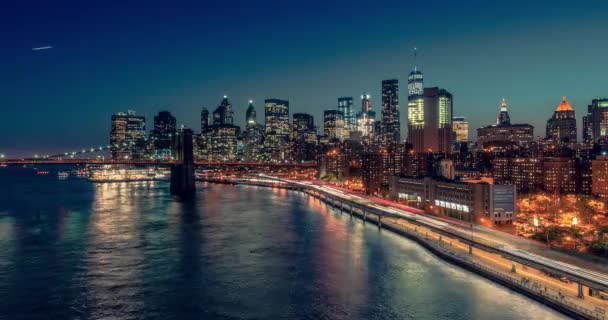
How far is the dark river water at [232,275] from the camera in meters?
21.0

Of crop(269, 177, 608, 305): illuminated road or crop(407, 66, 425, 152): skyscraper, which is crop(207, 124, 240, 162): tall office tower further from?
crop(269, 177, 608, 305): illuminated road

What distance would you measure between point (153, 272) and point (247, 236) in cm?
1152

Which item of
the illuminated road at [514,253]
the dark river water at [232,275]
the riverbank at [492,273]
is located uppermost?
the illuminated road at [514,253]

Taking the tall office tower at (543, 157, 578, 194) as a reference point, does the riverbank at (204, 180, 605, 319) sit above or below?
below

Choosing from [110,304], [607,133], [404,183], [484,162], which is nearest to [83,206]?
[404,183]

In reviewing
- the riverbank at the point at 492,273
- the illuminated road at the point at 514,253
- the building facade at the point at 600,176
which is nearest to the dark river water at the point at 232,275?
the riverbank at the point at 492,273

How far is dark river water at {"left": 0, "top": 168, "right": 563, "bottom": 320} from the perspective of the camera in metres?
21.0

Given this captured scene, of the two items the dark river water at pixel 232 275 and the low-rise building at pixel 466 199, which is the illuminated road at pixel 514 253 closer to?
the dark river water at pixel 232 275

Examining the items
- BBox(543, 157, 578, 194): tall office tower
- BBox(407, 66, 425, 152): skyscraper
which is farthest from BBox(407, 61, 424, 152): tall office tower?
BBox(543, 157, 578, 194): tall office tower

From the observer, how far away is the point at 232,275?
A: 85.9 feet

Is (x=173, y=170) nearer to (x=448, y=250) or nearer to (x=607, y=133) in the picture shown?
(x=448, y=250)

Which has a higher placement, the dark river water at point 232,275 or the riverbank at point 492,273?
the riverbank at point 492,273

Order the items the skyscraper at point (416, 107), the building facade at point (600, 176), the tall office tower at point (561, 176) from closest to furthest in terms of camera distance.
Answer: the building facade at point (600, 176)
the tall office tower at point (561, 176)
the skyscraper at point (416, 107)

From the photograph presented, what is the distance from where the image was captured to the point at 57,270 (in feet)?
89.6
